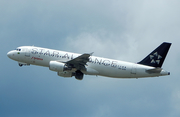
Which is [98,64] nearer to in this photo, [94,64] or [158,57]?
[94,64]

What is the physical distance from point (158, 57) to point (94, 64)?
12.0 meters

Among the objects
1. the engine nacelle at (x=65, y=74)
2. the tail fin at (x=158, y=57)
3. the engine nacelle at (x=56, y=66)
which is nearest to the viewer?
the engine nacelle at (x=56, y=66)

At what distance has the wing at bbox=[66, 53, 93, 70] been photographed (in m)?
47.4

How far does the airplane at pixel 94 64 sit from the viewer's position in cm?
4903

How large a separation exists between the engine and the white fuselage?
1.80 m

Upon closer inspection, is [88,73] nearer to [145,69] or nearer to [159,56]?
[145,69]

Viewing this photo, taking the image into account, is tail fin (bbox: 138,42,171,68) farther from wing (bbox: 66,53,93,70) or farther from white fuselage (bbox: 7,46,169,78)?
wing (bbox: 66,53,93,70)

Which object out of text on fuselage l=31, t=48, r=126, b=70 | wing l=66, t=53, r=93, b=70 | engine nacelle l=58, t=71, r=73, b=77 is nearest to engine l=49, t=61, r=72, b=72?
wing l=66, t=53, r=93, b=70

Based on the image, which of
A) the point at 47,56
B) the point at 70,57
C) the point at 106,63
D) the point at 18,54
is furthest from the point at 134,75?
the point at 18,54

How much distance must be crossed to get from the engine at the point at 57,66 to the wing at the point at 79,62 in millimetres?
895

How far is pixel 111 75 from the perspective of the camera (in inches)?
1975

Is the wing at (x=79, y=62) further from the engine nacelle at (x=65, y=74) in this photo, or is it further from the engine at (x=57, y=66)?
the engine nacelle at (x=65, y=74)

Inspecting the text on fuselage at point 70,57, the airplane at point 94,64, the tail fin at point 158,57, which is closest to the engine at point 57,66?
the airplane at point 94,64

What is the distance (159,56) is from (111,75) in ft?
31.6
